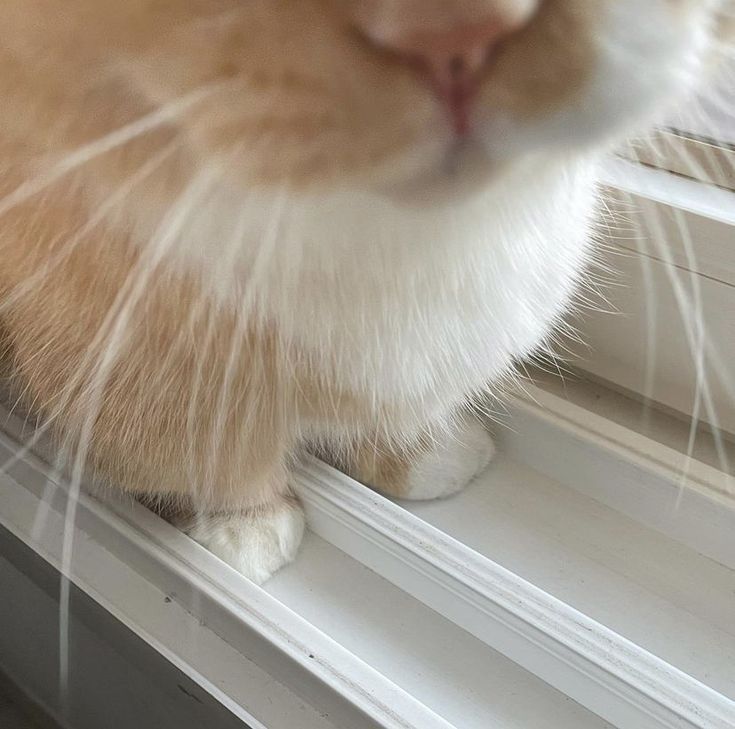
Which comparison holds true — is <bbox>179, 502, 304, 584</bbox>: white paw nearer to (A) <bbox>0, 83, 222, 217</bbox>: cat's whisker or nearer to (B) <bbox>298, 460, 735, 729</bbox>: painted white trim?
(B) <bbox>298, 460, 735, 729</bbox>: painted white trim

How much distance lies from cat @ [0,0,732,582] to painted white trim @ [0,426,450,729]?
0.13 ft

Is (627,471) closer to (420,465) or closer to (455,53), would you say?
(420,465)

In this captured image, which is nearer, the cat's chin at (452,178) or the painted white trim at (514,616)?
the cat's chin at (452,178)

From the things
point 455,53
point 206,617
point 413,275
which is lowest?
point 206,617

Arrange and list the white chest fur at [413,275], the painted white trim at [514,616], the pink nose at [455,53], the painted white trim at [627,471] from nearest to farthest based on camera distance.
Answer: the pink nose at [455,53]
the white chest fur at [413,275]
the painted white trim at [514,616]
the painted white trim at [627,471]

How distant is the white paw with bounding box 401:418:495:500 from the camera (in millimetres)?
603

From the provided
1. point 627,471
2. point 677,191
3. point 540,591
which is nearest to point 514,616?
point 540,591

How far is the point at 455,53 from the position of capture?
0.72 ft

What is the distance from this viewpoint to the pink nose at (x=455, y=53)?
21cm

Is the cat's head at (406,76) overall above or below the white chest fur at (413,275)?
above

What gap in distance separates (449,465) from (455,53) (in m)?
0.42

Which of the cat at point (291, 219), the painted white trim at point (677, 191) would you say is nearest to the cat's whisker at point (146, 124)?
the cat at point (291, 219)

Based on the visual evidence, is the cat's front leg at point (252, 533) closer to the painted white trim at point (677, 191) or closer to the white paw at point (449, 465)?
the white paw at point (449, 465)

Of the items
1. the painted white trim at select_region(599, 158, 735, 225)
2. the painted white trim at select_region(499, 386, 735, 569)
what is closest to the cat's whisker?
the painted white trim at select_region(599, 158, 735, 225)
